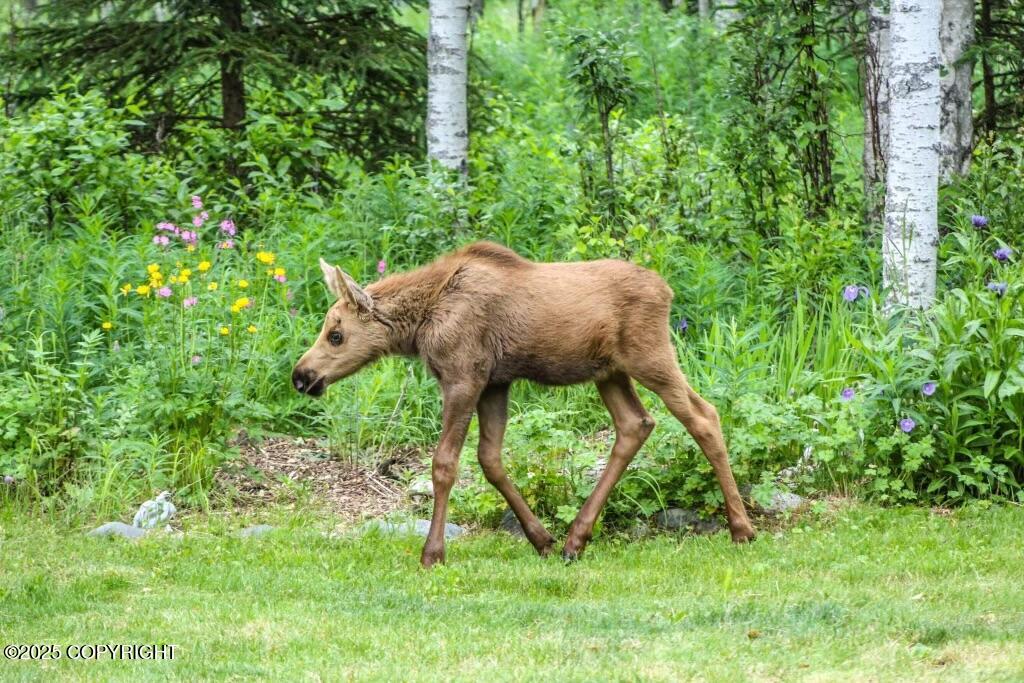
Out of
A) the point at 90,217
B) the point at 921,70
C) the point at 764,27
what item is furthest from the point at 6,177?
the point at 921,70

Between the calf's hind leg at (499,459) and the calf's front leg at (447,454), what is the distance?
0.18m

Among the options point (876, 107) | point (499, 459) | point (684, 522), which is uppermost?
point (876, 107)

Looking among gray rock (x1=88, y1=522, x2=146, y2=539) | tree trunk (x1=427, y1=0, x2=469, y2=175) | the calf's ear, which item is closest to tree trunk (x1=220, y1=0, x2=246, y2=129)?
tree trunk (x1=427, y1=0, x2=469, y2=175)

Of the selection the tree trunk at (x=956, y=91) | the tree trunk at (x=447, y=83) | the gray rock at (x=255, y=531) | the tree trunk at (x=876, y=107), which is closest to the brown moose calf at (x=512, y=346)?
the gray rock at (x=255, y=531)

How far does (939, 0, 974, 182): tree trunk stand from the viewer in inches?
458

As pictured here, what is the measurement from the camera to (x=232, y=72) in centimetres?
1377

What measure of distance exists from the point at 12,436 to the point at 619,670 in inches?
199

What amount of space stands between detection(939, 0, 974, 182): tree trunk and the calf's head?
19.4 ft

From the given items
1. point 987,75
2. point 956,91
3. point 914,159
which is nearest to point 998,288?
point 914,159

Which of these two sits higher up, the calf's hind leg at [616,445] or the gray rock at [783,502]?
the calf's hind leg at [616,445]

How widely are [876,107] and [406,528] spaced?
19.5 ft

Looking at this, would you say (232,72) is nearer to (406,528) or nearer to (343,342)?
(343,342)

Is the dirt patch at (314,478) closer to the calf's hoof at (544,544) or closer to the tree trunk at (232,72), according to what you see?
the calf's hoof at (544,544)

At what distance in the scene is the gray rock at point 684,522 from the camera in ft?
26.9
